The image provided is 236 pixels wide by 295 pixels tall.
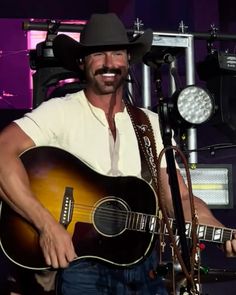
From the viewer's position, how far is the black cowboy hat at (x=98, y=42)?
11.0 ft

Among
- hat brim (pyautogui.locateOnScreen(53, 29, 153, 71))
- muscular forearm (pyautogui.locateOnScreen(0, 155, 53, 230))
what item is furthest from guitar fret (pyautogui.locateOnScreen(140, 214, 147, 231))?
hat brim (pyautogui.locateOnScreen(53, 29, 153, 71))

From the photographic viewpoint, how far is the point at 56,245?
2.81 meters

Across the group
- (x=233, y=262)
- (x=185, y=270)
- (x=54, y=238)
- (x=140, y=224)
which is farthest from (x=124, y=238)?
(x=233, y=262)

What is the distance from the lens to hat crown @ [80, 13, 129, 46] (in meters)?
3.35

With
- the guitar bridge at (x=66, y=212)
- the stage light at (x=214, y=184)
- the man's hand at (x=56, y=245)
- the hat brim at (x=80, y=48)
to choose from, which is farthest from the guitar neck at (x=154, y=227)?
the stage light at (x=214, y=184)

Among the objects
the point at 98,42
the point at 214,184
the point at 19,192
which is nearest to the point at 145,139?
the point at 98,42

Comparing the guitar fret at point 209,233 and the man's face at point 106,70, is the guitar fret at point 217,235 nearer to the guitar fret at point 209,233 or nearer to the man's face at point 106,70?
the guitar fret at point 209,233

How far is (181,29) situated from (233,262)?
1779 mm

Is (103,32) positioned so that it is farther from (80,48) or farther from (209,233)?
(209,233)

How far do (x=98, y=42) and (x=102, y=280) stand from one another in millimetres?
1168

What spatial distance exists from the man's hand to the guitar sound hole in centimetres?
28

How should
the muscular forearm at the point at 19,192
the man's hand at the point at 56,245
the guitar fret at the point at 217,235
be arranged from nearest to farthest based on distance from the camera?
the man's hand at the point at 56,245
the muscular forearm at the point at 19,192
the guitar fret at the point at 217,235

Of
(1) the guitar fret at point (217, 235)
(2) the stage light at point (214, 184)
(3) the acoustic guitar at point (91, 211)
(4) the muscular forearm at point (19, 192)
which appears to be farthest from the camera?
(2) the stage light at point (214, 184)

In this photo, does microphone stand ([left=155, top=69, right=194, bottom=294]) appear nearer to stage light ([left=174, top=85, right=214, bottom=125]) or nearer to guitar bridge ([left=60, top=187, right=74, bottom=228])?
stage light ([left=174, top=85, right=214, bottom=125])
